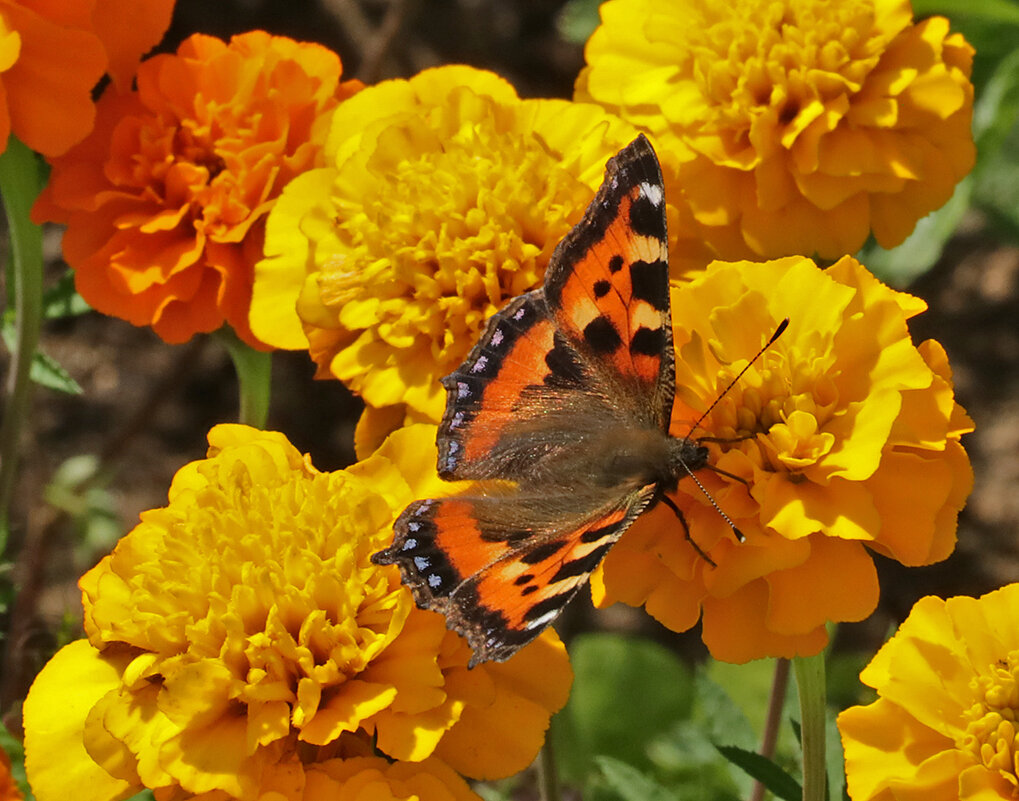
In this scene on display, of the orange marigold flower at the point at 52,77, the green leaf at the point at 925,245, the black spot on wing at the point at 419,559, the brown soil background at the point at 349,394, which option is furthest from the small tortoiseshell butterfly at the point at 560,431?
the brown soil background at the point at 349,394

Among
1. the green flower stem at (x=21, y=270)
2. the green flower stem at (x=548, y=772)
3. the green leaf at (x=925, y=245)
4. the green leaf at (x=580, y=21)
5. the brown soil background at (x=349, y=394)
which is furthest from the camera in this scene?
the brown soil background at (x=349, y=394)

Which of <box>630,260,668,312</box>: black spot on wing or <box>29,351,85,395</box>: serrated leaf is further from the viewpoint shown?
<box>29,351,85,395</box>: serrated leaf

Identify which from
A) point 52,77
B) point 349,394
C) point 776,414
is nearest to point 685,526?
point 776,414

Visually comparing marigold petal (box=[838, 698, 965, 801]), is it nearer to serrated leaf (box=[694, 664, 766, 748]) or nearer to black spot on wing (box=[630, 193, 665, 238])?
black spot on wing (box=[630, 193, 665, 238])

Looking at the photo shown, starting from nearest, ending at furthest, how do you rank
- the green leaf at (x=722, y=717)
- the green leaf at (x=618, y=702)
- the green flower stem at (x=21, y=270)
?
1. the green flower stem at (x=21, y=270)
2. the green leaf at (x=722, y=717)
3. the green leaf at (x=618, y=702)

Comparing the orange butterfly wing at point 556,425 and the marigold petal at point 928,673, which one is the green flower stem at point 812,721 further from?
the orange butterfly wing at point 556,425

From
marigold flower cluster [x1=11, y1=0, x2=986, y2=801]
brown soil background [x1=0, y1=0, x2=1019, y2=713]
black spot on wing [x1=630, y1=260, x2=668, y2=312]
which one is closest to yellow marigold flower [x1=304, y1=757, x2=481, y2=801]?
marigold flower cluster [x1=11, y1=0, x2=986, y2=801]
